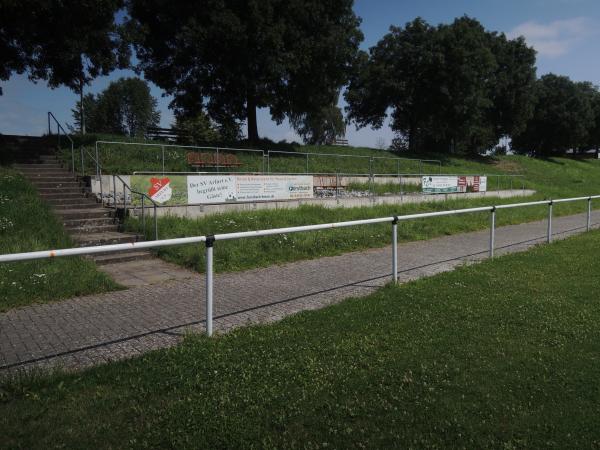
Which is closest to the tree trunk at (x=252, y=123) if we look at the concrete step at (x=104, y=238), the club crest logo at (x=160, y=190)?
the club crest logo at (x=160, y=190)

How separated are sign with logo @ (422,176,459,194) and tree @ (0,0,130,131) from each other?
48.5 feet

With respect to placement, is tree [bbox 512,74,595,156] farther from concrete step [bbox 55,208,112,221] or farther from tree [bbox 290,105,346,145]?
concrete step [bbox 55,208,112,221]

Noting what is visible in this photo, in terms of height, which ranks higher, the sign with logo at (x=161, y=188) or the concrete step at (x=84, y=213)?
the sign with logo at (x=161, y=188)

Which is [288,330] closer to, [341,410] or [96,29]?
[341,410]

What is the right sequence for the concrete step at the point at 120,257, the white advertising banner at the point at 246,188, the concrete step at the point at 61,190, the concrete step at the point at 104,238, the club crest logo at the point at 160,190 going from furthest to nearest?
the white advertising banner at the point at 246,188
the club crest logo at the point at 160,190
the concrete step at the point at 61,190
the concrete step at the point at 104,238
the concrete step at the point at 120,257

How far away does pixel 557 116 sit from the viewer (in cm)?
7012

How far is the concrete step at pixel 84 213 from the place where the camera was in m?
12.0

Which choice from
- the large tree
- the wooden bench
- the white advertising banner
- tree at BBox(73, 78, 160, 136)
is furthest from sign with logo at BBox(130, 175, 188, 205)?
tree at BBox(73, 78, 160, 136)

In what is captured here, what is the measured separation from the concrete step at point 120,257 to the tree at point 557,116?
227 ft

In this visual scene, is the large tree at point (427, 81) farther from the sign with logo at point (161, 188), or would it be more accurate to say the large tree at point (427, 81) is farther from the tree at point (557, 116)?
the sign with logo at point (161, 188)

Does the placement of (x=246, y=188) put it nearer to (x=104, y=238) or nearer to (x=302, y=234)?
(x=302, y=234)

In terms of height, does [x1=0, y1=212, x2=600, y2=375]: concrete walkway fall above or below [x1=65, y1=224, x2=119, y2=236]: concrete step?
below

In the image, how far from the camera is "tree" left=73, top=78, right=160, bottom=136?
96.0m

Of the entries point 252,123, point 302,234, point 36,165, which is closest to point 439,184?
point 252,123
